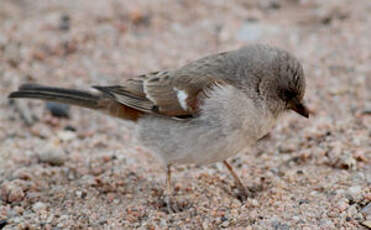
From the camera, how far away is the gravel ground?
15.9 feet

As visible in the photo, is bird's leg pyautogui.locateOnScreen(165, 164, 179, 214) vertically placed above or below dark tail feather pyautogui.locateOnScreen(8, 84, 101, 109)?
below

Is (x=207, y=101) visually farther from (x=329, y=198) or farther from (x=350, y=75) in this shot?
(x=350, y=75)

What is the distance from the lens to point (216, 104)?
492cm

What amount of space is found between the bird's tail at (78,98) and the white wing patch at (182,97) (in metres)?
0.73

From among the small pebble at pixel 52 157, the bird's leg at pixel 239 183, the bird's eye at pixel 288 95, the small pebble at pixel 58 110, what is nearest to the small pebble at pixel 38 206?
the small pebble at pixel 52 157

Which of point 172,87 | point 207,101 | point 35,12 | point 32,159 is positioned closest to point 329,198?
point 207,101

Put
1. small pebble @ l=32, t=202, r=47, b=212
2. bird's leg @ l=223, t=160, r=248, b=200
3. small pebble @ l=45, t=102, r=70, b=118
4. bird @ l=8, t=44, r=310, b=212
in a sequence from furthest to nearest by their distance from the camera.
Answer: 1. small pebble @ l=45, t=102, r=70, b=118
2. bird's leg @ l=223, t=160, r=248, b=200
3. small pebble @ l=32, t=202, r=47, b=212
4. bird @ l=8, t=44, r=310, b=212

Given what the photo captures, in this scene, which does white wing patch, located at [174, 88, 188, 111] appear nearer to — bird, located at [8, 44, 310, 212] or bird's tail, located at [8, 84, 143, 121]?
bird, located at [8, 44, 310, 212]

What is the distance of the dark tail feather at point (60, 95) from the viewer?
5.84 m

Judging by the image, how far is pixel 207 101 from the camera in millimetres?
4996

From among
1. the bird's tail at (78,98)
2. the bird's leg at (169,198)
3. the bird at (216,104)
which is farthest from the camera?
the bird's tail at (78,98)

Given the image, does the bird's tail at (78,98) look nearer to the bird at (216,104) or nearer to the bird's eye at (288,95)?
the bird at (216,104)

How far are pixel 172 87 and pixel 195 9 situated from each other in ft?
14.1

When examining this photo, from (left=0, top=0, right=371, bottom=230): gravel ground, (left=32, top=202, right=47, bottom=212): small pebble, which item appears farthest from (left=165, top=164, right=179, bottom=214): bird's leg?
(left=32, top=202, right=47, bottom=212): small pebble
